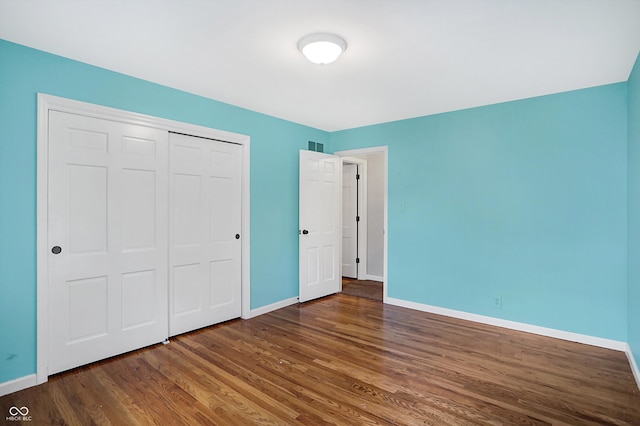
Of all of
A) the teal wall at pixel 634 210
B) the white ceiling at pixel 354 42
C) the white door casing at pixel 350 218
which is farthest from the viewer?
the white door casing at pixel 350 218

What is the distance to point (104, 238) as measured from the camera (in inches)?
111

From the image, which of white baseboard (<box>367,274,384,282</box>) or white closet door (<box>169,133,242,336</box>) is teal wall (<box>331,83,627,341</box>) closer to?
white baseboard (<box>367,274,384,282</box>)

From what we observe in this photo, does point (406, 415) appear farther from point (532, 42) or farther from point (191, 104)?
point (191, 104)

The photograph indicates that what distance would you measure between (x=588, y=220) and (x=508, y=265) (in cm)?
86

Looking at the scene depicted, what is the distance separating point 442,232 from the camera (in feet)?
13.3

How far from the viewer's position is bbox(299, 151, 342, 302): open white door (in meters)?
4.53

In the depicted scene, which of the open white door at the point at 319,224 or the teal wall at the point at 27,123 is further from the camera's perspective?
the open white door at the point at 319,224

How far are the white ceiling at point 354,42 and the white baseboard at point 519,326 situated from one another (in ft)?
8.08

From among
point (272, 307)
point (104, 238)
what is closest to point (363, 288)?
point (272, 307)

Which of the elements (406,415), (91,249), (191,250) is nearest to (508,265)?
(406,415)

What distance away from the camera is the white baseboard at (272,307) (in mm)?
3990

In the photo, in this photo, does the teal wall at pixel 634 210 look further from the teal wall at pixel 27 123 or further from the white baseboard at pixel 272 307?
the teal wall at pixel 27 123

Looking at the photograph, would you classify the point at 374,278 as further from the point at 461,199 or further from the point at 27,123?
the point at 27,123

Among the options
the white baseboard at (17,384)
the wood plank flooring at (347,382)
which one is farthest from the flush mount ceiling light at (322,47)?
the white baseboard at (17,384)
